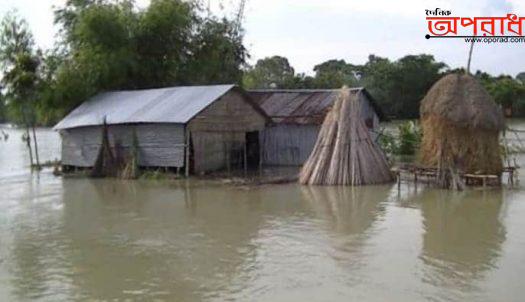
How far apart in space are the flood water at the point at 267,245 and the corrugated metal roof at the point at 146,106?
3924mm

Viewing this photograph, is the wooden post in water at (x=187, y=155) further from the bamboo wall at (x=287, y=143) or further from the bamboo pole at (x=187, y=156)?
the bamboo wall at (x=287, y=143)

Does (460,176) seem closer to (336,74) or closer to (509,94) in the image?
(509,94)

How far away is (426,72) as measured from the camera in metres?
49.5

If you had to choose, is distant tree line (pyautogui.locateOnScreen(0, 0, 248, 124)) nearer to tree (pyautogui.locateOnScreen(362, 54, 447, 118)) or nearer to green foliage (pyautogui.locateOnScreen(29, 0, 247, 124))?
green foliage (pyautogui.locateOnScreen(29, 0, 247, 124))

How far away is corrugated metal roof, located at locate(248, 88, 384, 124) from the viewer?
23.9 m

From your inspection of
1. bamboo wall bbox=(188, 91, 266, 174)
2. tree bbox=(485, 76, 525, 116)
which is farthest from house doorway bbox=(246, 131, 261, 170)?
tree bbox=(485, 76, 525, 116)

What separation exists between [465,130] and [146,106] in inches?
417

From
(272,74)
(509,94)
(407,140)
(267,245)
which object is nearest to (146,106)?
(407,140)

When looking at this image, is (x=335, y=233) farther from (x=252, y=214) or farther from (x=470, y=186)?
(x=470, y=186)

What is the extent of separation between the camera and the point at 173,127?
822 inches

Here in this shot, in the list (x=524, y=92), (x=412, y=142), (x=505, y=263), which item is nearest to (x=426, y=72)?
(x=524, y=92)

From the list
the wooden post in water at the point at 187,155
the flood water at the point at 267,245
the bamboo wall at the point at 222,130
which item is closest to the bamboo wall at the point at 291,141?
the bamboo wall at the point at 222,130

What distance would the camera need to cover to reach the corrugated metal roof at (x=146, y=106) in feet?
68.6

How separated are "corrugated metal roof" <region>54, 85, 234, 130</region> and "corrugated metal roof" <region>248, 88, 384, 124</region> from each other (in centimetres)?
341
